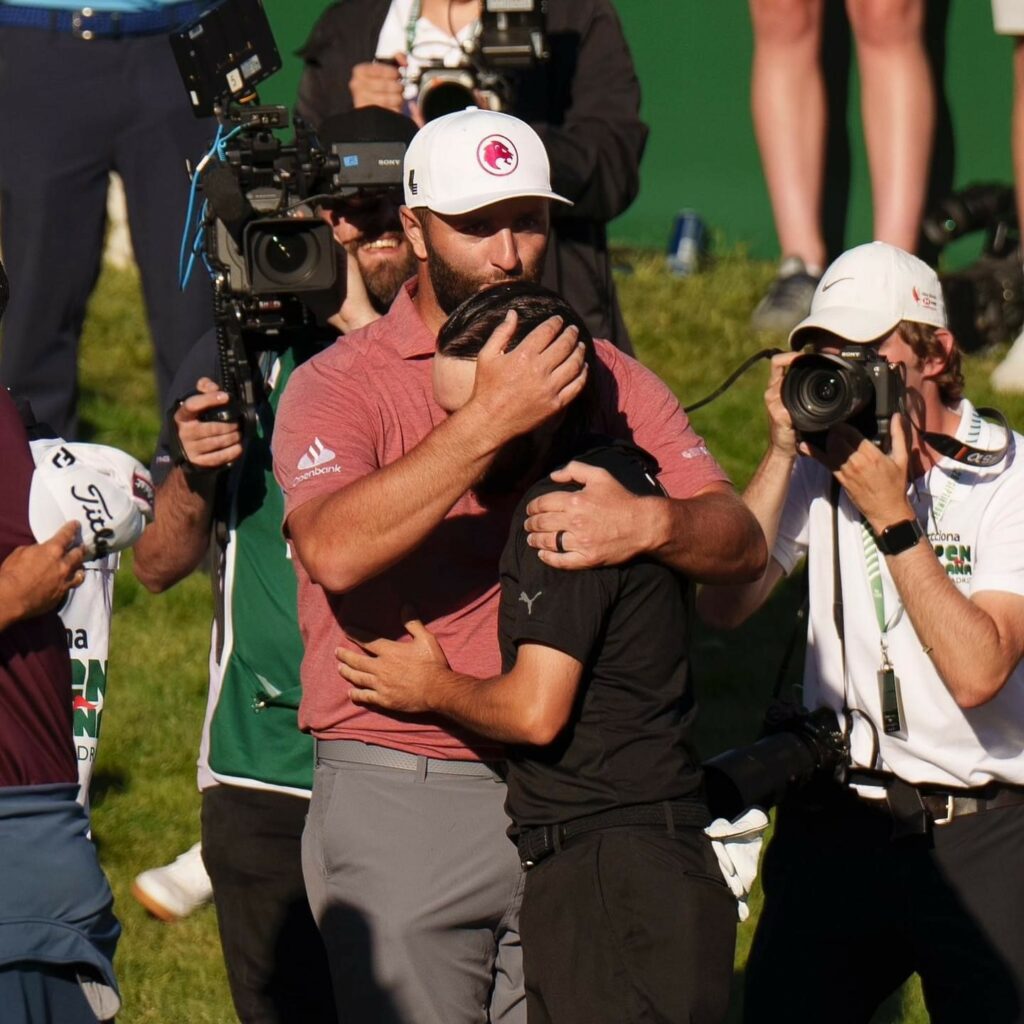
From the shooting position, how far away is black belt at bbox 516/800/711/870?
369 centimetres

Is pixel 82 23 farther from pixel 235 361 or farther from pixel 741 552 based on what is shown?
pixel 741 552

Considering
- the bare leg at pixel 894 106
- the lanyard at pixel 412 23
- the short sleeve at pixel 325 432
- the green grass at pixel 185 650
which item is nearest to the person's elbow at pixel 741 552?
the short sleeve at pixel 325 432

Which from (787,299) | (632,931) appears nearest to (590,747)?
(632,931)

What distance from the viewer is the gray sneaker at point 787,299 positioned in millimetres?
9062

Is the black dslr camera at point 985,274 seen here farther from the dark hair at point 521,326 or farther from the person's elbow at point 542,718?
the person's elbow at point 542,718

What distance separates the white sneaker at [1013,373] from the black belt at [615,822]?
5109mm

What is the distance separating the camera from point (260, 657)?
189 inches

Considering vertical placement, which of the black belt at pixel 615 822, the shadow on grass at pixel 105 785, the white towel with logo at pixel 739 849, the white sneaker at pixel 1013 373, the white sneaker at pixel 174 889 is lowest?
the shadow on grass at pixel 105 785

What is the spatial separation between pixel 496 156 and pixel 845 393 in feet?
2.71

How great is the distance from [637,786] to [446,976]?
56 cm

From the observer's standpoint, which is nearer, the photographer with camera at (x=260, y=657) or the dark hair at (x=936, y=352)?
the dark hair at (x=936, y=352)

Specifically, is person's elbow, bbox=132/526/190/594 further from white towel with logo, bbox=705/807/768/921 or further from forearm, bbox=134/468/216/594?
white towel with logo, bbox=705/807/768/921

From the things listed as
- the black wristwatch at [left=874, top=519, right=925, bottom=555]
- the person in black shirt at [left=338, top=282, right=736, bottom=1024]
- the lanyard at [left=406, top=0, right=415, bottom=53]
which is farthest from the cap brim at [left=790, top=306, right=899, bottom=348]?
the lanyard at [left=406, top=0, right=415, bottom=53]

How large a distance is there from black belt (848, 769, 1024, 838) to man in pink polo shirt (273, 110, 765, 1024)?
63cm
